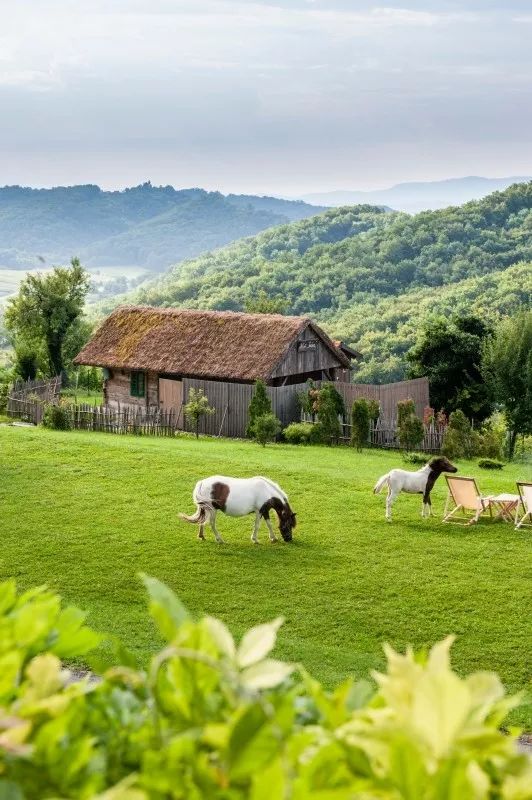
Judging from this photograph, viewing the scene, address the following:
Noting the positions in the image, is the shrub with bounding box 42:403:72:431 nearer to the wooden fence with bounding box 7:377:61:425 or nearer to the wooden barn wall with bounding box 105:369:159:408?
the wooden fence with bounding box 7:377:61:425

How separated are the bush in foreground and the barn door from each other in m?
31.7

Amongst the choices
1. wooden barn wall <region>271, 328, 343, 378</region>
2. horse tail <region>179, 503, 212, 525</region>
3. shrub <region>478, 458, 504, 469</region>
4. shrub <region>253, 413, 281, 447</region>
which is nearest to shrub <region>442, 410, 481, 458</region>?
shrub <region>478, 458, 504, 469</region>

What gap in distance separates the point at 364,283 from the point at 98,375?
3781cm

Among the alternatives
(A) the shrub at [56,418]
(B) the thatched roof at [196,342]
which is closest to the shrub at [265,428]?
(B) the thatched roof at [196,342]

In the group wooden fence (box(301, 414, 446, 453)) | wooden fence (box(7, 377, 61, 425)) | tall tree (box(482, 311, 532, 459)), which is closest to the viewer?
wooden fence (box(301, 414, 446, 453))

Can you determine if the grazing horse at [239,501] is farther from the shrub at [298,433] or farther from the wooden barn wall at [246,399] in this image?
the wooden barn wall at [246,399]

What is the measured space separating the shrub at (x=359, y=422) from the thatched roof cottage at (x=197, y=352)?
5.29m

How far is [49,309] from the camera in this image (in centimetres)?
4769

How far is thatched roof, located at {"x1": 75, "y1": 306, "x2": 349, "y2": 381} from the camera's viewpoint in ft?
111

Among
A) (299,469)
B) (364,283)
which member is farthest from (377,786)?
(364,283)

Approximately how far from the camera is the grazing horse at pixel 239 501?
602 inches

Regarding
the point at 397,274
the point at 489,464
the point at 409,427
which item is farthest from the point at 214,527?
the point at 397,274

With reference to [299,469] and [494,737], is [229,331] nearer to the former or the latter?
[299,469]

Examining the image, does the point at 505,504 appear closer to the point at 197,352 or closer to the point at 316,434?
the point at 316,434
